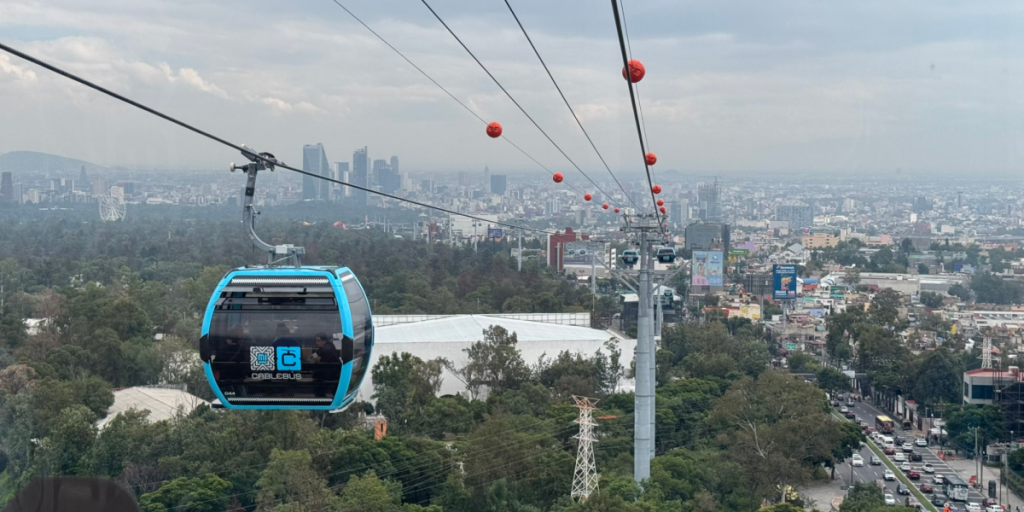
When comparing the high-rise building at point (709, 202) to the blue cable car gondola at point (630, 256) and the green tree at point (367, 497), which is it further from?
the green tree at point (367, 497)

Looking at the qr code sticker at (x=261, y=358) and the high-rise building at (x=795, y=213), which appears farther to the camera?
the high-rise building at (x=795, y=213)

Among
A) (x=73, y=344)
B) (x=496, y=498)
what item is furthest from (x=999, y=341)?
(x=73, y=344)

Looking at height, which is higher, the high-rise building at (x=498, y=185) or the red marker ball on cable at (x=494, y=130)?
the high-rise building at (x=498, y=185)

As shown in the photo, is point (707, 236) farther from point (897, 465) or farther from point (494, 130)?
point (494, 130)

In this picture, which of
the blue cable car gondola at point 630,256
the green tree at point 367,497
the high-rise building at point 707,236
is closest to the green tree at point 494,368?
the green tree at point 367,497

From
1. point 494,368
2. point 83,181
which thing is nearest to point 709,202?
point 83,181

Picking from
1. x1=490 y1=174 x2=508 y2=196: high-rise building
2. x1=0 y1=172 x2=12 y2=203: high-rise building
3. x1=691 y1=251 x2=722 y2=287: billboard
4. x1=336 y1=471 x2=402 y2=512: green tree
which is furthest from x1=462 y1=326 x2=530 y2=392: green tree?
x1=490 y1=174 x2=508 y2=196: high-rise building
